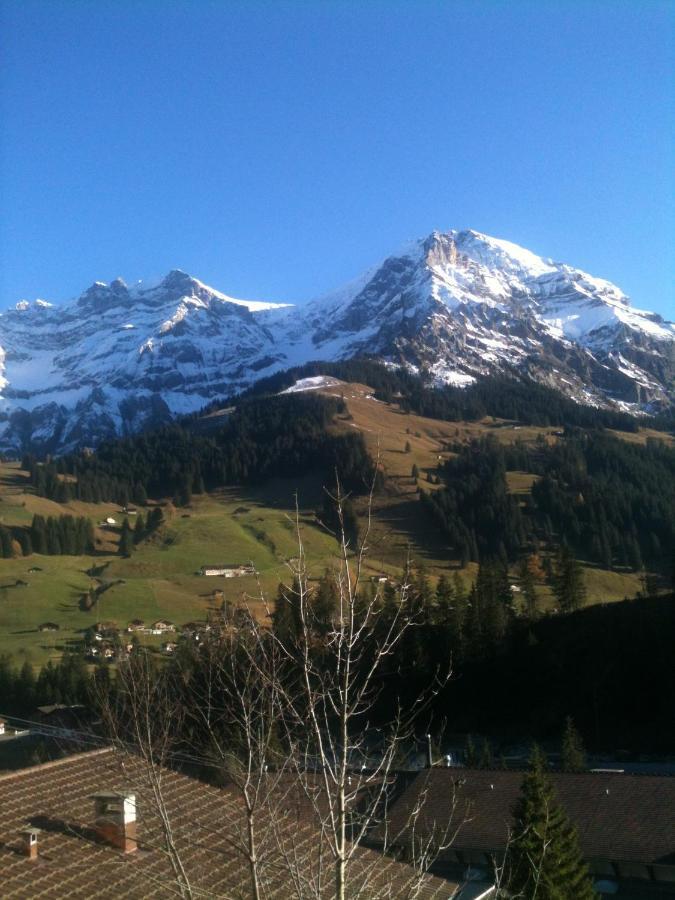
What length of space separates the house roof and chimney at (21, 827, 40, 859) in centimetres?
1734

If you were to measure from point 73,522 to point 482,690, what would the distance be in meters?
82.4

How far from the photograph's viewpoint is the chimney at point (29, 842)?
8148 mm

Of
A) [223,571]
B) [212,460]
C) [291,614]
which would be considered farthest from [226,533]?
[291,614]

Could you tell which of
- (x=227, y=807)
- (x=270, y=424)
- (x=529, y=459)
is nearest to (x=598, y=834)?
(x=227, y=807)

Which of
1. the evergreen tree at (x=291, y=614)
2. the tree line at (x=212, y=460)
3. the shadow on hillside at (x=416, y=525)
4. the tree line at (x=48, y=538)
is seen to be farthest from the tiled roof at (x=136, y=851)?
the tree line at (x=212, y=460)

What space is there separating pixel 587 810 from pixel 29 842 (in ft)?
74.2

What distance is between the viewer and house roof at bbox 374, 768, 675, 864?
24.2 m

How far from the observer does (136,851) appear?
889 cm

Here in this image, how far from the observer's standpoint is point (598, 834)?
24938 millimetres

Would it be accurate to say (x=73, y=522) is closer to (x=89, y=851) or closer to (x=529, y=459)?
(x=529, y=459)

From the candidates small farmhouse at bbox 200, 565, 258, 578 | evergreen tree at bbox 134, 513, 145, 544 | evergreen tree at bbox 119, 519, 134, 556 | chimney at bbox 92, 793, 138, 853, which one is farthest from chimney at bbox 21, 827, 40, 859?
evergreen tree at bbox 134, 513, 145, 544

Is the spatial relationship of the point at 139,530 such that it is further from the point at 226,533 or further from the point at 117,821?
the point at 117,821

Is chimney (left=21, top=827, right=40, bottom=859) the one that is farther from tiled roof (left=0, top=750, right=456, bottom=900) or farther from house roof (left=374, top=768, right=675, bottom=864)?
house roof (left=374, top=768, right=675, bottom=864)

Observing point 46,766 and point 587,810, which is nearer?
point 46,766
